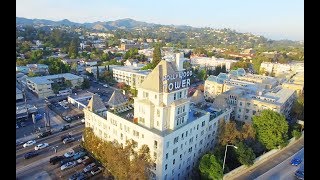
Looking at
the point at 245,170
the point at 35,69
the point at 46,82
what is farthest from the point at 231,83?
the point at 35,69

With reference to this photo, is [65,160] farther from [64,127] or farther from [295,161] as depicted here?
[295,161]

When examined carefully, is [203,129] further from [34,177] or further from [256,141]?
[34,177]

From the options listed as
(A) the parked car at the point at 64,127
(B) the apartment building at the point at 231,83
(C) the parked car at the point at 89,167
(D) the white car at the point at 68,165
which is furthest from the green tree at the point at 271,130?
(A) the parked car at the point at 64,127

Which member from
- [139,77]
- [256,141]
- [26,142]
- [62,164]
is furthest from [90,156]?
[139,77]

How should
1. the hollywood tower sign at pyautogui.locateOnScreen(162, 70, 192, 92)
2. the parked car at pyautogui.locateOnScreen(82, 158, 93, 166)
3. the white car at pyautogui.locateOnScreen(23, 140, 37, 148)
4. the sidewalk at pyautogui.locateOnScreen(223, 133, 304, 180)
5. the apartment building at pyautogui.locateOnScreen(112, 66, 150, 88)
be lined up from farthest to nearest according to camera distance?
the apartment building at pyautogui.locateOnScreen(112, 66, 150, 88)
the white car at pyautogui.locateOnScreen(23, 140, 37, 148)
the parked car at pyautogui.locateOnScreen(82, 158, 93, 166)
the sidewalk at pyautogui.locateOnScreen(223, 133, 304, 180)
the hollywood tower sign at pyautogui.locateOnScreen(162, 70, 192, 92)

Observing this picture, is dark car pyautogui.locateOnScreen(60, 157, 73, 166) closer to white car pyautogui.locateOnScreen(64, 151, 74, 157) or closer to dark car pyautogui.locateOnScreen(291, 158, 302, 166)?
white car pyautogui.locateOnScreen(64, 151, 74, 157)

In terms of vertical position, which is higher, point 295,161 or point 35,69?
point 35,69

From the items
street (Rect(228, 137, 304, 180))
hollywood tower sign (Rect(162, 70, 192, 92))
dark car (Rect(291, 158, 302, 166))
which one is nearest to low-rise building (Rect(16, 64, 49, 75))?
hollywood tower sign (Rect(162, 70, 192, 92))
